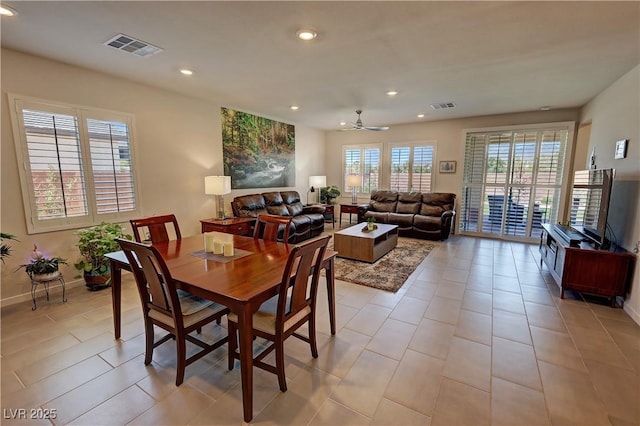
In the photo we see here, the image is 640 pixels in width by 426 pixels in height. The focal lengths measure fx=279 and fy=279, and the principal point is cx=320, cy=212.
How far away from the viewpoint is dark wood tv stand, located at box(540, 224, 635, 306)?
291cm

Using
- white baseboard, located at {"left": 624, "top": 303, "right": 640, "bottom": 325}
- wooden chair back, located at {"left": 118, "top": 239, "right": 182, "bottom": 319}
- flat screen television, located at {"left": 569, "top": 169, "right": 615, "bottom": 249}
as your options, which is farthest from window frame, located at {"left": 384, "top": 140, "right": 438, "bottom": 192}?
wooden chair back, located at {"left": 118, "top": 239, "right": 182, "bottom": 319}

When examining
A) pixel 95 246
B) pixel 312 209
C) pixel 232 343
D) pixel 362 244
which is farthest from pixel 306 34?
pixel 312 209

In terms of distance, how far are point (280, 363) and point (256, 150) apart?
4.78m

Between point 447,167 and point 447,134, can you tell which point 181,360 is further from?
point 447,134

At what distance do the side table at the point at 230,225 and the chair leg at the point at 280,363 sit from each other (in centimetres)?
299

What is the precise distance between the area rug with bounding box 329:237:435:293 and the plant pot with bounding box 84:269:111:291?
2.87 metres

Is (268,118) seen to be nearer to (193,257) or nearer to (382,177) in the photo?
(382,177)

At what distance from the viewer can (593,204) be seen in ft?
10.7

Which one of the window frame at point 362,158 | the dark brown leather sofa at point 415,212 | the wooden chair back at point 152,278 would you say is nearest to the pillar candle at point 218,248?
the wooden chair back at point 152,278

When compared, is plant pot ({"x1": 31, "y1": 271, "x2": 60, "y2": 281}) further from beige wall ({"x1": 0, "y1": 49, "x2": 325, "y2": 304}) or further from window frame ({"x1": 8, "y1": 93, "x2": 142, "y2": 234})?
window frame ({"x1": 8, "y1": 93, "x2": 142, "y2": 234})

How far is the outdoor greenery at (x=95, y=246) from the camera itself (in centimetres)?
326

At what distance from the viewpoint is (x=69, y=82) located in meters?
3.24

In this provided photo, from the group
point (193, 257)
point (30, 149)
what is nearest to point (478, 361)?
point (193, 257)

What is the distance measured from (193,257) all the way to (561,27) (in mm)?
3584
